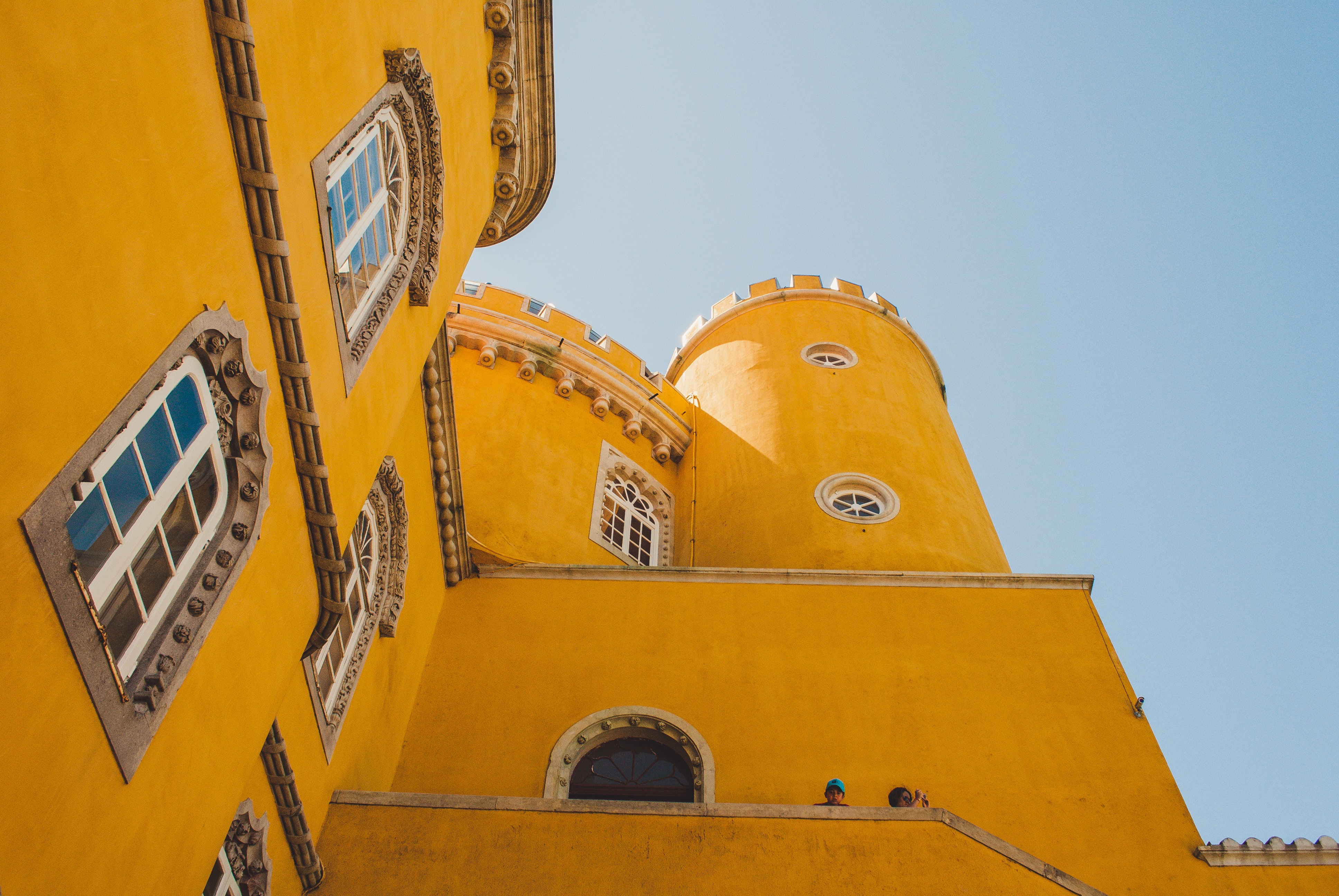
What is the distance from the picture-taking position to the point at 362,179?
25.5 feet

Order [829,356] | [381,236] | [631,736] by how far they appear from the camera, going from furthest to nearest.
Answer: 1. [829,356]
2. [631,736]
3. [381,236]

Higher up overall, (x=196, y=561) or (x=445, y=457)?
(x=445, y=457)

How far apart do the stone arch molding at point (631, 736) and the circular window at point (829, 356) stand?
33.9ft

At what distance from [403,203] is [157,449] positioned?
4.30m

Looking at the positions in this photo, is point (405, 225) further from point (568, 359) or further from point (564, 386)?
point (568, 359)

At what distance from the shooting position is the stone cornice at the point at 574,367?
61.1 ft

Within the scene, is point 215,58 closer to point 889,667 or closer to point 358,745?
point 358,745

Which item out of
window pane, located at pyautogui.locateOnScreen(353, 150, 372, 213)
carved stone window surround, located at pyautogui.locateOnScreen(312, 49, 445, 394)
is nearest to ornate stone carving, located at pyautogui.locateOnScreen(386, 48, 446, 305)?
carved stone window surround, located at pyautogui.locateOnScreen(312, 49, 445, 394)

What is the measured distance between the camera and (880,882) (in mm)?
7832

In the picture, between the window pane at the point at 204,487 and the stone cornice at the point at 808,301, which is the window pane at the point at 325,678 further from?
the stone cornice at the point at 808,301

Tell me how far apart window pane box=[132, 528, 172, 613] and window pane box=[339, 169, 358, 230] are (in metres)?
3.21

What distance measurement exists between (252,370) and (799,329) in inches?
644

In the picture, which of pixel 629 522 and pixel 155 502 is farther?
pixel 629 522

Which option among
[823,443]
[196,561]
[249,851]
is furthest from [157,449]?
[823,443]
